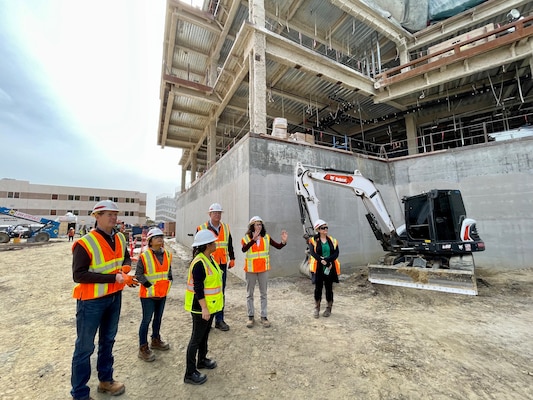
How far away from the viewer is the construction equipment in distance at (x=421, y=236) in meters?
5.86

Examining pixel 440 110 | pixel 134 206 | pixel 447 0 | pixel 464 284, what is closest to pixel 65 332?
pixel 464 284

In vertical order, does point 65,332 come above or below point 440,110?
below

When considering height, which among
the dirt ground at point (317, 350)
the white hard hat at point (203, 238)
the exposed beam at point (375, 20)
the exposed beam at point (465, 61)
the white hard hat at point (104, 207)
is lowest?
the dirt ground at point (317, 350)

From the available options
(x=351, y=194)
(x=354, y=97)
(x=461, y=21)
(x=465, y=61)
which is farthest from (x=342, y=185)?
(x=461, y=21)

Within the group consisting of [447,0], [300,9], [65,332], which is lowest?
[65,332]

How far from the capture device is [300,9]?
39.2 feet

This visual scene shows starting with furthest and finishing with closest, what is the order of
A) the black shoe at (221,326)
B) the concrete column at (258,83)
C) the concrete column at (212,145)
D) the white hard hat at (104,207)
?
the concrete column at (212,145) → the concrete column at (258,83) → the black shoe at (221,326) → the white hard hat at (104,207)

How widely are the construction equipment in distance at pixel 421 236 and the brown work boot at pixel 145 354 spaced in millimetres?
4319

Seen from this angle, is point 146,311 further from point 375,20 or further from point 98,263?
point 375,20

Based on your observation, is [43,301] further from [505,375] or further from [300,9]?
[300,9]

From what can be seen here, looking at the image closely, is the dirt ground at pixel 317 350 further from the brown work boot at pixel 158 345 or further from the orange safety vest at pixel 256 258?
the orange safety vest at pixel 256 258

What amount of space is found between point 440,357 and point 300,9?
1439 centimetres

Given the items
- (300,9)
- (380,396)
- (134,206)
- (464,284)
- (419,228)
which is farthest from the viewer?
(134,206)

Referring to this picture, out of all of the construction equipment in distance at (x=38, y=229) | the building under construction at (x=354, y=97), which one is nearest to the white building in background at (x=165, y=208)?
the construction equipment in distance at (x=38, y=229)
